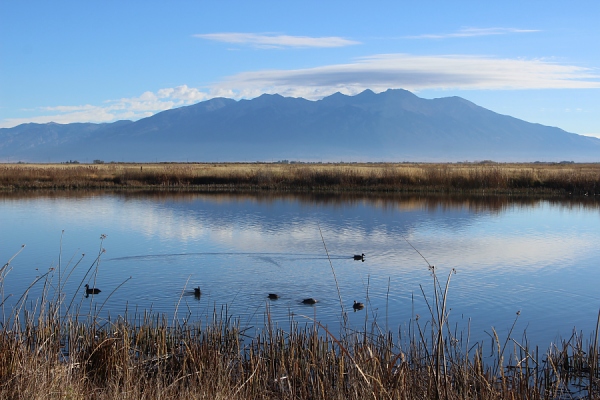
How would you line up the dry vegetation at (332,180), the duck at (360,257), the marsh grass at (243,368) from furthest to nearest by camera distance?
1. the dry vegetation at (332,180)
2. the duck at (360,257)
3. the marsh grass at (243,368)

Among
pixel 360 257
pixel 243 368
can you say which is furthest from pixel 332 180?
pixel 243 368

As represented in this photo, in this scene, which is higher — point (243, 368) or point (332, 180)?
point (332, 180)

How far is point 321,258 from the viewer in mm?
16641

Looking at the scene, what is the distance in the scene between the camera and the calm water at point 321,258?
11352 millimetres

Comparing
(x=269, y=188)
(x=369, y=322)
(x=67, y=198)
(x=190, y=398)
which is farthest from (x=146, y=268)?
(x=269, y=188)

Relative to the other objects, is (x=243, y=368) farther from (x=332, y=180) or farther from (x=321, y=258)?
(x=332, y=180)

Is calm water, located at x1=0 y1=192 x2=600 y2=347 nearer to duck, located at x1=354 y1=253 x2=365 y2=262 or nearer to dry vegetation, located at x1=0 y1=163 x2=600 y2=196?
duck, located at x1=354 y1=253 x2=365 y2=262

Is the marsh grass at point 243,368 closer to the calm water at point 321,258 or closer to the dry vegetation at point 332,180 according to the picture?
the calm water at point 321,258

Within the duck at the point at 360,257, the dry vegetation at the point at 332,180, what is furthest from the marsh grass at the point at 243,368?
the dry vegetation at the point at 332,180

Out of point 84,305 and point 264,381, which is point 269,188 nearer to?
point 84,305

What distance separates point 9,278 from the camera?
13.3 meters

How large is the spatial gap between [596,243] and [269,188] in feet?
78.7

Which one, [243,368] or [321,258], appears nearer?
[243,368]

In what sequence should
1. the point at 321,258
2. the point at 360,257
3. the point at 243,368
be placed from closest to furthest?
the point at 243,368
the point at 360,257
the point at 321,258
